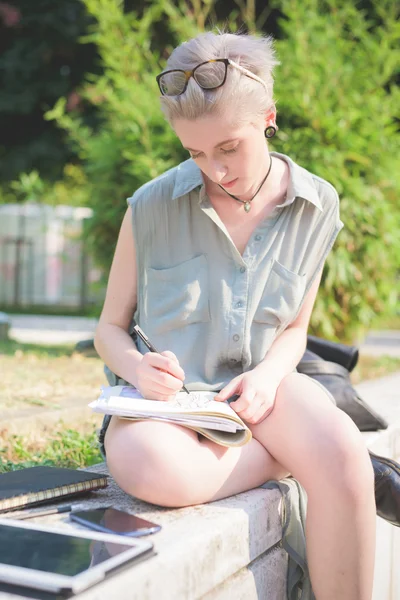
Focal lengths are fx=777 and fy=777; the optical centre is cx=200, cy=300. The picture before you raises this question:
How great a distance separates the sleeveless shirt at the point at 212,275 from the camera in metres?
2.29

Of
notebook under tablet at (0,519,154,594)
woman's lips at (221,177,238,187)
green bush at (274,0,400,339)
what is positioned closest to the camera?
notebook under tablet at (0,519,154,594)

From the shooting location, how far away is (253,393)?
208 centimetres

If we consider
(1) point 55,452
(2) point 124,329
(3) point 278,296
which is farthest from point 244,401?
(1) point 55,452

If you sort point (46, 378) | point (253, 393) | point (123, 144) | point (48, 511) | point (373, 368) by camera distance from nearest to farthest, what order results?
point (48, 511) < point (253, 393) < point (46, 378) < point (123, 144) < point (373, 368)

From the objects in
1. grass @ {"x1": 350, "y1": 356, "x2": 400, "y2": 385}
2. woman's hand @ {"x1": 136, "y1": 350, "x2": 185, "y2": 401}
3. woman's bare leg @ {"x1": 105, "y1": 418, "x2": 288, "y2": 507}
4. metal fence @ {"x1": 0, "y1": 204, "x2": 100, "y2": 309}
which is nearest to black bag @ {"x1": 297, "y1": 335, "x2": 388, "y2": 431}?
woman's bare leg @ {"x1": 105, "y1": 418, "x2": 288, "y2": 507}

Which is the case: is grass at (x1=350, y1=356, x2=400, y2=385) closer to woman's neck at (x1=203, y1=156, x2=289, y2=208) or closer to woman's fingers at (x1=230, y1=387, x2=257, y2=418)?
woman's neck at (x1=203, y1=156, x2=289, y2=208)

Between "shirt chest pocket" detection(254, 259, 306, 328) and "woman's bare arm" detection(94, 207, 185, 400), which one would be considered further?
"shirt chest pocket" detection(254, 259, 306, 328)

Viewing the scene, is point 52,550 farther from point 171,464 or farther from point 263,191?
point 263,191

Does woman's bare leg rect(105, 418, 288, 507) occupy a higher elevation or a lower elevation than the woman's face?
lower

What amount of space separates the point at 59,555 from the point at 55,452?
1619 mm

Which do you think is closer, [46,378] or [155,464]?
[155,464]

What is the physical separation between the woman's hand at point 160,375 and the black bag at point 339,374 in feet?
4.09

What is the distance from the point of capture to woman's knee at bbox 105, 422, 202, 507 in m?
1.87

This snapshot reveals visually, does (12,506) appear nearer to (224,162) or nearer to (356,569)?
(356,569)
